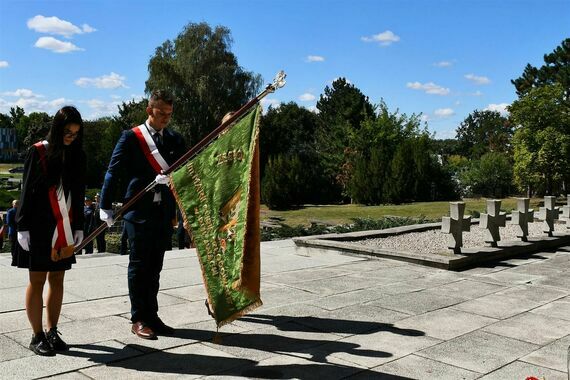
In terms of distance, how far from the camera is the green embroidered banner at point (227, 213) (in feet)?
14.3

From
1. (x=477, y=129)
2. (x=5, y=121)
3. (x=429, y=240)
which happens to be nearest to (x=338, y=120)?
(x=429, y=240)

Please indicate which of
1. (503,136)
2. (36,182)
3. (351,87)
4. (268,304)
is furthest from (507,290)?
(503,136)

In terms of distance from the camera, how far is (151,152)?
4.99 metres

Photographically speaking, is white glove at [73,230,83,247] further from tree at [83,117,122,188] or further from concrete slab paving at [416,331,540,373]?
tree at [83,117,122,188]

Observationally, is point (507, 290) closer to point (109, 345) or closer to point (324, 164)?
point (109, 345)

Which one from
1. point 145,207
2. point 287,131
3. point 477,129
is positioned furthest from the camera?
point 477,129

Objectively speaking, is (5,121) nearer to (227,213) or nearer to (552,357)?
(227,213)

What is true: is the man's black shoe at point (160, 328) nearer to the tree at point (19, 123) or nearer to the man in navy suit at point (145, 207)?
the man in navy suit at point (145, 207)

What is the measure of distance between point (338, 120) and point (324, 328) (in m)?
44.4

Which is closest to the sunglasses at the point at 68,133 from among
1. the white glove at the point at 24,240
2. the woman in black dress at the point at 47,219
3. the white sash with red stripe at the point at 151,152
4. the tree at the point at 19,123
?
the woman in black dress at the point at 47,219

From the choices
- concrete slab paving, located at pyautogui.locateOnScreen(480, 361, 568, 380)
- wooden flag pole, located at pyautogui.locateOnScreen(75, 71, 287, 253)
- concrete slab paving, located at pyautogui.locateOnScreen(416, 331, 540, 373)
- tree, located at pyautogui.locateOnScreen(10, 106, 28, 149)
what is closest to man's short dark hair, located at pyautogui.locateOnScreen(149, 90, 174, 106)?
wooden flag pole, located at pyautogui.locateOnScreen(75, 71, 287, 253)

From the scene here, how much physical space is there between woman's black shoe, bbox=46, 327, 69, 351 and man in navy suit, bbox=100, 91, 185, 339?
61 cm

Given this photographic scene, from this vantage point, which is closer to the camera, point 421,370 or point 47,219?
point 421,370

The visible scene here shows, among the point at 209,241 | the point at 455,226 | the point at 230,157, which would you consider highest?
the point at 230,157
